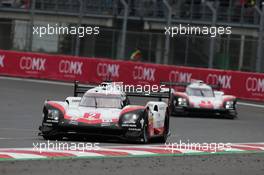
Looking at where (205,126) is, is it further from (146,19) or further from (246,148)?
(146,19)

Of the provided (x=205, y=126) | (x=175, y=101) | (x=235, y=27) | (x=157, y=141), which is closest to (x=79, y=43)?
(x=235, y=27)

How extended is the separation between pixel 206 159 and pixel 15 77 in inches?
890

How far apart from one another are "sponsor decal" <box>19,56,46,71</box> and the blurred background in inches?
65.3

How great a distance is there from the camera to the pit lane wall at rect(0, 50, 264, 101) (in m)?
29.4

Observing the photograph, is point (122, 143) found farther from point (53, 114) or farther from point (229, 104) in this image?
point (229, 104)

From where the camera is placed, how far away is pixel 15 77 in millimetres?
33906

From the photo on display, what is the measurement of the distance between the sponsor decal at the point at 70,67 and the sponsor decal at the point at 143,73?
2574 millimetres

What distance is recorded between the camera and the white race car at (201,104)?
22812 mm

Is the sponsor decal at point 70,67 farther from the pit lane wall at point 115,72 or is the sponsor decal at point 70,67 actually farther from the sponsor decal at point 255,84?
the sponsor decal at point 255,84

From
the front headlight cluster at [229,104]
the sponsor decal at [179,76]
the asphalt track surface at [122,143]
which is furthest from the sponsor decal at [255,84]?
the front headlight cluster at [229,104]

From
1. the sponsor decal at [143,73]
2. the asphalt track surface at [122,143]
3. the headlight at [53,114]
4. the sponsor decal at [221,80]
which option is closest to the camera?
the asphalt track surface at [122,143]
